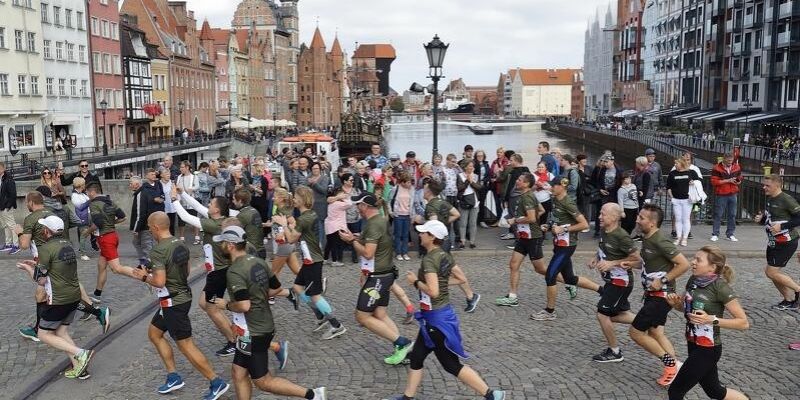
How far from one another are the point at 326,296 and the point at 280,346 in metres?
3.43

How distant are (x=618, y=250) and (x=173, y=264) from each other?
4709mm

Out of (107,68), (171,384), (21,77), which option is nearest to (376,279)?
(171,384)

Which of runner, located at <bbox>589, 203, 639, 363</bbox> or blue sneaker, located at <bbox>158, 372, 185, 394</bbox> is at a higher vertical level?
runner, located at <bbox>589, 203, 639, 363</bbox>

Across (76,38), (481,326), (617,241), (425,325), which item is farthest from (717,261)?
(76,38)

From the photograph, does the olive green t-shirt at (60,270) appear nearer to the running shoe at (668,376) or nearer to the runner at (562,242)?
the runner at (562,242)

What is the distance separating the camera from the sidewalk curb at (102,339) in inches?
295

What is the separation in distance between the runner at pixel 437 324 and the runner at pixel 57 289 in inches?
150

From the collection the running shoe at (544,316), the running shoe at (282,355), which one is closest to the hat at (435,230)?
the running shoe at (282,355)

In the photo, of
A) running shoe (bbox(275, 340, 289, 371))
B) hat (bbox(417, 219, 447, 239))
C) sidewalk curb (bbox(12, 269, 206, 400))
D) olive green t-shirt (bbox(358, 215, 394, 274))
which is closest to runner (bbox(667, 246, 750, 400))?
hat (bbox(417, 219, 447, 239))

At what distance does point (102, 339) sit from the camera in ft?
30.1

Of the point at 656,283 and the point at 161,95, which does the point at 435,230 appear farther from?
the point at 161,95

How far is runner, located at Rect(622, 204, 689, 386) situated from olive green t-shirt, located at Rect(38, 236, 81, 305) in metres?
6.04

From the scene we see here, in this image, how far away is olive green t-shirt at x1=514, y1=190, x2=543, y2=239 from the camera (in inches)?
396

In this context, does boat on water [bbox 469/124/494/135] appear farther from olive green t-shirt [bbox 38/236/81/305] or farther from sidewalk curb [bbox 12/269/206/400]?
olive green t-shirt [bbox 38/236/81/305]
